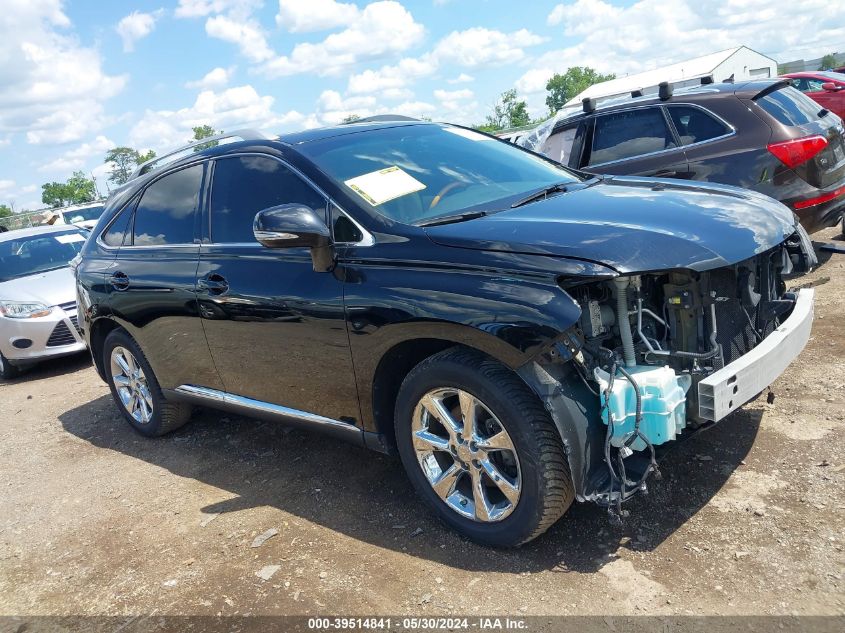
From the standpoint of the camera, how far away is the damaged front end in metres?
2.68

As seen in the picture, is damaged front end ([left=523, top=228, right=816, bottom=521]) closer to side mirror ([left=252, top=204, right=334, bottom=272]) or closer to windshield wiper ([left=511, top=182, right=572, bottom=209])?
windshield wiper ([left=511, top=182, right=572, bottom=209])

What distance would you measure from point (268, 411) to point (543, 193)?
191 cm

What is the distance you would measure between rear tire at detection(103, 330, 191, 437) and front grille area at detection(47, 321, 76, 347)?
9.88 feet

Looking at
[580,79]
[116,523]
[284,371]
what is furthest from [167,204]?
[580,79]

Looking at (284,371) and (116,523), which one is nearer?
(284,371)

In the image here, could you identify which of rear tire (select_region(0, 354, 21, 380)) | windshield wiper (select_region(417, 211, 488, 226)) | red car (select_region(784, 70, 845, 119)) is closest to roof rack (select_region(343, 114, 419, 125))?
windshield wiper (select_region(417, 211, 488, 226))

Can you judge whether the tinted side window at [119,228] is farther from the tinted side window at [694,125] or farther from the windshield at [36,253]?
the tinted side window at [694,125]

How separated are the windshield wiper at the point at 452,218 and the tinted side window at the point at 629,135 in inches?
150

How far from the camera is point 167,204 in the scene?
465 centimetres

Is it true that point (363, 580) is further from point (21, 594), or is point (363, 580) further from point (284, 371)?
point (21, 594)

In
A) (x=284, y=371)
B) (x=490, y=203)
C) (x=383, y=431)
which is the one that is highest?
(x=490, y=203)

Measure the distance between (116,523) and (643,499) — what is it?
2927 mm

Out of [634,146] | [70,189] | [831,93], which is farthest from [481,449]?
[70,189]

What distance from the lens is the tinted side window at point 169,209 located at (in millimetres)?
4379
